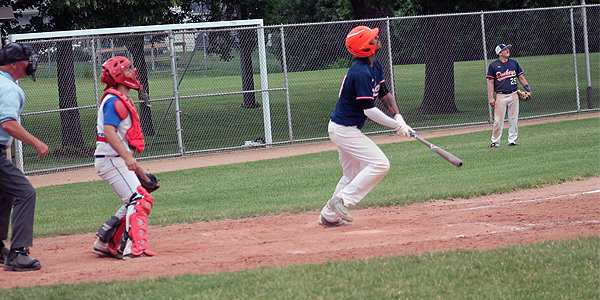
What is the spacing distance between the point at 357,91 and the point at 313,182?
183 inches

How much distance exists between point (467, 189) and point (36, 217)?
6.18m

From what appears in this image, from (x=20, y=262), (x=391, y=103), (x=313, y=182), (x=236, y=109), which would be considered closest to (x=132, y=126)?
(x=20, y=262)

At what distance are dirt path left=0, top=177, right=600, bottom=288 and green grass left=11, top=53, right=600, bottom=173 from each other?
9.10 m

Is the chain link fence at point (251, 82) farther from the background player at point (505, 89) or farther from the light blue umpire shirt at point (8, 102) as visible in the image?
the light blue umpire shirt at point (8, 102)

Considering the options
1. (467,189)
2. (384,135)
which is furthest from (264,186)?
(384,135)

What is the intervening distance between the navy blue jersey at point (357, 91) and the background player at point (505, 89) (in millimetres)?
7703

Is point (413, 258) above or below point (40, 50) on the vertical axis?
below

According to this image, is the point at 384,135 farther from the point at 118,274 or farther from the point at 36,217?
the point at 118,274

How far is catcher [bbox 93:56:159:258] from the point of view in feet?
21.5

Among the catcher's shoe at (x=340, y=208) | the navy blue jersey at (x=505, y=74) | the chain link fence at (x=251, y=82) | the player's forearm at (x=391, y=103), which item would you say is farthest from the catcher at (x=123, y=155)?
the navy blue jersey at (x=505, y=74)

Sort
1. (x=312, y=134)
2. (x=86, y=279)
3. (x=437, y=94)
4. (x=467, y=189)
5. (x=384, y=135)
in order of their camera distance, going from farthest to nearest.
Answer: (x=437, y=94)
(x=312, y=134)
(x=384, y=135)
(x=467, y=189)
(x=86, y=279)

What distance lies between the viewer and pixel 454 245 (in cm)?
652

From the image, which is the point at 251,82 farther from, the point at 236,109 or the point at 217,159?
the point at 217,159

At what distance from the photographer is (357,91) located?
23.9 ft
